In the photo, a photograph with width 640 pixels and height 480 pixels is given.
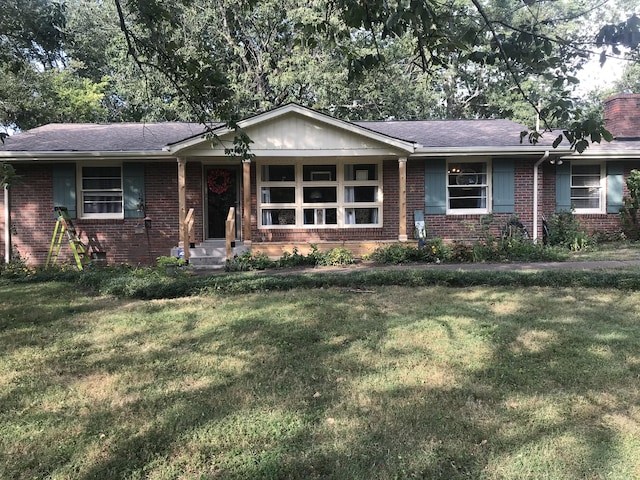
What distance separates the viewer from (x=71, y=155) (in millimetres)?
11125

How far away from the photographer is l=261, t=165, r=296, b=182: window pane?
1245cm

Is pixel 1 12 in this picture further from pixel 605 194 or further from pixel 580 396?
pixel 605 194

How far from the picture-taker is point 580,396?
3.40 m

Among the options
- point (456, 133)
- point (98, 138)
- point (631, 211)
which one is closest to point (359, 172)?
point (456, 133)

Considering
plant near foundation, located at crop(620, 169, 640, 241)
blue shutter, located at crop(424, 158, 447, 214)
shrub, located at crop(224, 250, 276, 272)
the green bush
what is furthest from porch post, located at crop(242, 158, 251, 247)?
plant near foundation, located at crop(620, 169, 640, 241)

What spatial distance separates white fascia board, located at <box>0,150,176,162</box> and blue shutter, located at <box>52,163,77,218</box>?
0.43 metres

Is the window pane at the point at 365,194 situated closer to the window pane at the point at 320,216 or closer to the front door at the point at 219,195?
the window pane at the point at 320,216

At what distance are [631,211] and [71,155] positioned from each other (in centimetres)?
1394

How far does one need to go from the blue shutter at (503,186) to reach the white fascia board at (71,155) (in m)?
7.85

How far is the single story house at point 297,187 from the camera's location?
11.2m

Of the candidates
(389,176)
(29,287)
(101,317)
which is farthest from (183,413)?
(389,176)

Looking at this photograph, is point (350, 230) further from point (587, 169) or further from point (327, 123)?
point (587, 169)

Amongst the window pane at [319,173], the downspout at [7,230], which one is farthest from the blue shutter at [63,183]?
the window pane at [319,173]

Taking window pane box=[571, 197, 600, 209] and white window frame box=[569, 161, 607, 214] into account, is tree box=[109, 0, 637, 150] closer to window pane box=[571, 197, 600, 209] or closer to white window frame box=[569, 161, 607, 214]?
white window frame box=[569, 161, 607, 214]
